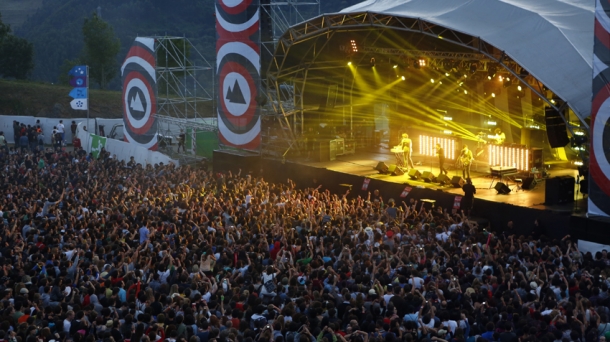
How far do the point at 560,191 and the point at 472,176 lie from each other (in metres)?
5.12

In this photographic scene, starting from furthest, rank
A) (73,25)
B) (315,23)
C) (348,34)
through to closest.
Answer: (73,25), (348,34), (315,23)

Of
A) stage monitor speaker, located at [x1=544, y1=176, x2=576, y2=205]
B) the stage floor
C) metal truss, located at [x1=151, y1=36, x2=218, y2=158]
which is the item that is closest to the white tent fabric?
stage monitor speaker, located at [x1=544, y1=176, x2=576, y2=205]

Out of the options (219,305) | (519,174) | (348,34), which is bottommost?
(219,305)

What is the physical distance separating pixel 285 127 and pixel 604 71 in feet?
36.8

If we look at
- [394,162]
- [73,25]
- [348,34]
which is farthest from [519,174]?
[73,25]

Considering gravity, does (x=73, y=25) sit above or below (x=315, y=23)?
above

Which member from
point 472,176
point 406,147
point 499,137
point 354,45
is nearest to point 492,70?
point 499,137

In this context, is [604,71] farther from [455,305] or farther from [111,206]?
[111,206]

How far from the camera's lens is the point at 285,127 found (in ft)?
78.1

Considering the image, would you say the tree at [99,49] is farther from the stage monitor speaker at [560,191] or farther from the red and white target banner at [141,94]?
the stage monitor speaker at [560,191]

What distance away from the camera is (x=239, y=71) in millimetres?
24047

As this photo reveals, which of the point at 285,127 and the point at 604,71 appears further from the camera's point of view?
the point at 285,127

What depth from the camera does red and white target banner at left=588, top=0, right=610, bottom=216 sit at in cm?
1448

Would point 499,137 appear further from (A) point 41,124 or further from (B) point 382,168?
(A) point 41,124
